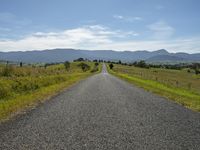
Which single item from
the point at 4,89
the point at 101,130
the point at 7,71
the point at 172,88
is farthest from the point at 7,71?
the point at 101,130

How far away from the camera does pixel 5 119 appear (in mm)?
11875

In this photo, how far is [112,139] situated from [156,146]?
134 centimetres

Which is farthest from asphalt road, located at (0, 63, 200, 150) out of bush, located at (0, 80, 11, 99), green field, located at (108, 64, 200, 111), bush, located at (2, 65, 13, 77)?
bush, located at (2, 65, 13, 77)

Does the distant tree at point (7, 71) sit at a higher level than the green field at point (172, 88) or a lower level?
higher

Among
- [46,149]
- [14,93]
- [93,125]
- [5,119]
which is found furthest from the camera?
[14,93]

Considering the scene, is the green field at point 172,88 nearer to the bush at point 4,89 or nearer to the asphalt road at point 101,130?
the asphalt road at point 101,130

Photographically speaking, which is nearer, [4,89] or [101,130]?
[101,130]

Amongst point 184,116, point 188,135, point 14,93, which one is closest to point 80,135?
point 188,135

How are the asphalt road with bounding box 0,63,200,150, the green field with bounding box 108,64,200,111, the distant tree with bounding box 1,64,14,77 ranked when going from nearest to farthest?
the asphalt road with bounding box 0,63,200,150 < the green field with bounding box 108,64,200,111 < the distant tree with bounding box 1,64,14,77

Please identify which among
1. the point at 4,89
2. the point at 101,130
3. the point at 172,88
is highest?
the point at 4,89

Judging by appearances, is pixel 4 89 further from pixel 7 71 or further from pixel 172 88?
pixel 172 88

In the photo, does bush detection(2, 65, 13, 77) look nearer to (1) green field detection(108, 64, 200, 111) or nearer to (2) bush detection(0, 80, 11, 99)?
(2) bush detection(0, 80, 11, 99)

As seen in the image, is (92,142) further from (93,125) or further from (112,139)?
(93,125)

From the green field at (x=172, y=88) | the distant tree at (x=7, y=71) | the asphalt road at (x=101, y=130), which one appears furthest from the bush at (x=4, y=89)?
the green field at (x=172, y=88)
